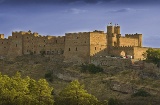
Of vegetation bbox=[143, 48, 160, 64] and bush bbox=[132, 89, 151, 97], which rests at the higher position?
vegetation bbox=[143, 48, 160, 64]

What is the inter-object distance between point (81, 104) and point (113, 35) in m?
22.2

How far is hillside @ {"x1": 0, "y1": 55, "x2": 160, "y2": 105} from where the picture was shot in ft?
227

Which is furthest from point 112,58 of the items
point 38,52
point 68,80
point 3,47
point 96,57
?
point 3,47

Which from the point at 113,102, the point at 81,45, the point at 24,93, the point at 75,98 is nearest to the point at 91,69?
the point at 81,45

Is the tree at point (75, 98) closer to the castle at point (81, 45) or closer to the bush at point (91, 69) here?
the bush at point (91, 69)

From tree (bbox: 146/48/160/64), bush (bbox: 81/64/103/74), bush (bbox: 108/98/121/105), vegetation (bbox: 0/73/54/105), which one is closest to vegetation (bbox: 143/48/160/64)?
tree (bbox: 146/48/160/64)

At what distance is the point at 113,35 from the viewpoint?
80625 mm

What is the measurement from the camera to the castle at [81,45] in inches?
3095

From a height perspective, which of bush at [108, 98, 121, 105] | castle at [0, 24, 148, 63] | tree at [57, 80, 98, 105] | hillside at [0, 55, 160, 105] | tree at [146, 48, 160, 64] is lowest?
bush at [108, 98, 121, 105]

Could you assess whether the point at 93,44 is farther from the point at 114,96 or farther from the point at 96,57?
the point at 114,96

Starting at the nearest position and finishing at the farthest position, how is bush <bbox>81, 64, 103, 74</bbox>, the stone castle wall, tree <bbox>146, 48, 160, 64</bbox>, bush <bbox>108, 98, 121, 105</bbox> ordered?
bush <bbox>108, 98, 121, 105</bbox> < bush <bbox>81, 64, 103, 74</bbox> < tree <bbox>146, 48, 160, 64</bbox> < the stone castle wall

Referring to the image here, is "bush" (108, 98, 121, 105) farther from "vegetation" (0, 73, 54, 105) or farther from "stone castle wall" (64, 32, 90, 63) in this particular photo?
"stone castle wall" (64, 32, 90, 63)

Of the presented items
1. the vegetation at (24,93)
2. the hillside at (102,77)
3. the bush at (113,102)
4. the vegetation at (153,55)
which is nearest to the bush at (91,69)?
the hillside at (102,77)

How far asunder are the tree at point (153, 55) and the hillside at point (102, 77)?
1105mm
